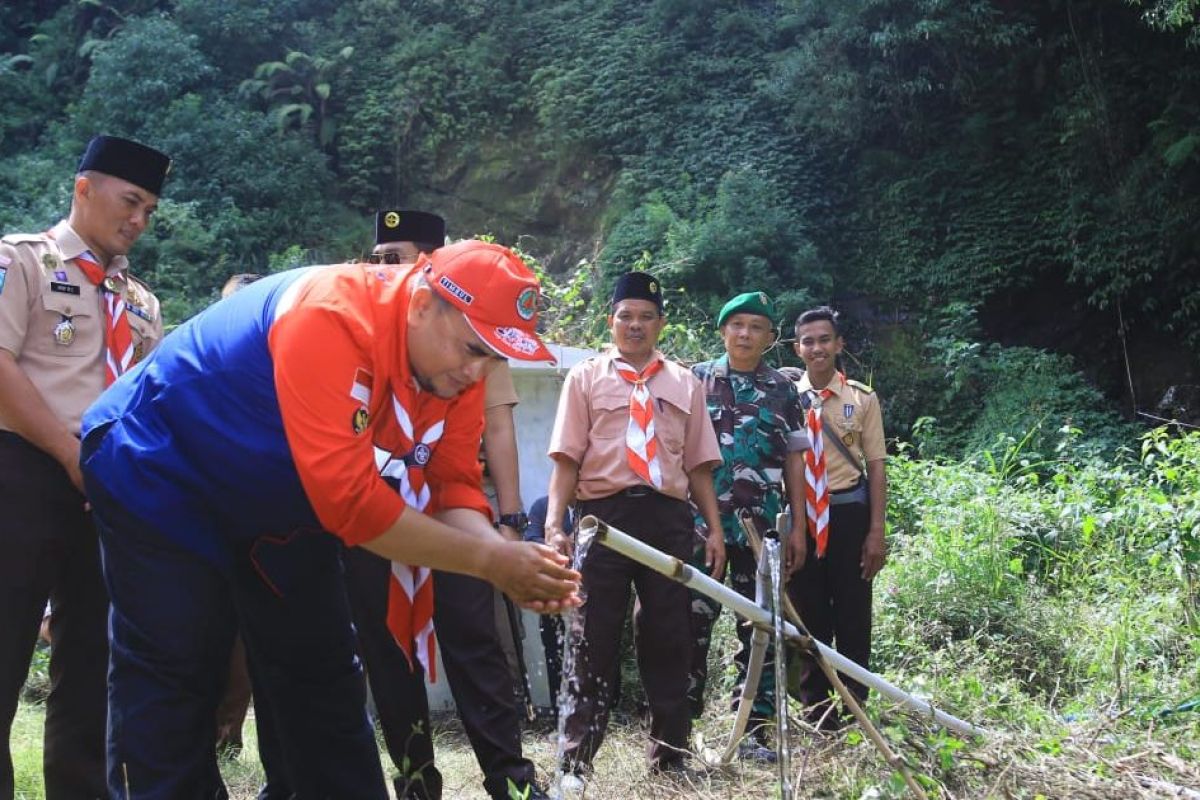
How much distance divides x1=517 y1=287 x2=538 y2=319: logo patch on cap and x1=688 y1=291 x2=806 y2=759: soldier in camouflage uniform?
8.45 ft

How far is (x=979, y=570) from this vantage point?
6.48 m

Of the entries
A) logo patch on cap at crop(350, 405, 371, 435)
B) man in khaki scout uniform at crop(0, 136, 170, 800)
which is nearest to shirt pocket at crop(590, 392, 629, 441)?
man in khaki scout uniform at crop(0, 136, 170, 800)

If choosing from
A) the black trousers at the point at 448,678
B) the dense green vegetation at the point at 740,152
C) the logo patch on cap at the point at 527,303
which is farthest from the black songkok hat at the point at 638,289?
the dense green vegetation at the point at 740,152

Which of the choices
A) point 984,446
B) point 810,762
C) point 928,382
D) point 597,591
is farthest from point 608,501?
point 928,382

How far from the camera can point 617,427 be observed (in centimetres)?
466

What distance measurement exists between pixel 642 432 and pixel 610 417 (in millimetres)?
161

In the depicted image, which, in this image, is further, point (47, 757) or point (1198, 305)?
point (1198, 305)

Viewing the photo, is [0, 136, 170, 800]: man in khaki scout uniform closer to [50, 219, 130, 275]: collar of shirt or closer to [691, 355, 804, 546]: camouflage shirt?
[50, 219, 130, 275]: collar of shirt

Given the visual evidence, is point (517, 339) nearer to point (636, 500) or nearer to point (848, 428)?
point (636, 500)

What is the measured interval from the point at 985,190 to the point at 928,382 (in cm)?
324

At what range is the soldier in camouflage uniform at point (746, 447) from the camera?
4996 millimetres

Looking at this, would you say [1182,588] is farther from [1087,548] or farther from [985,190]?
[985,190]

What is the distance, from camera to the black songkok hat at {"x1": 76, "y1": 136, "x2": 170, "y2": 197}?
356 centimetres

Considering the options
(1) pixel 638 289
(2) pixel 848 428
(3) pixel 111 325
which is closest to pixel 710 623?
(2) pixel 848 428
